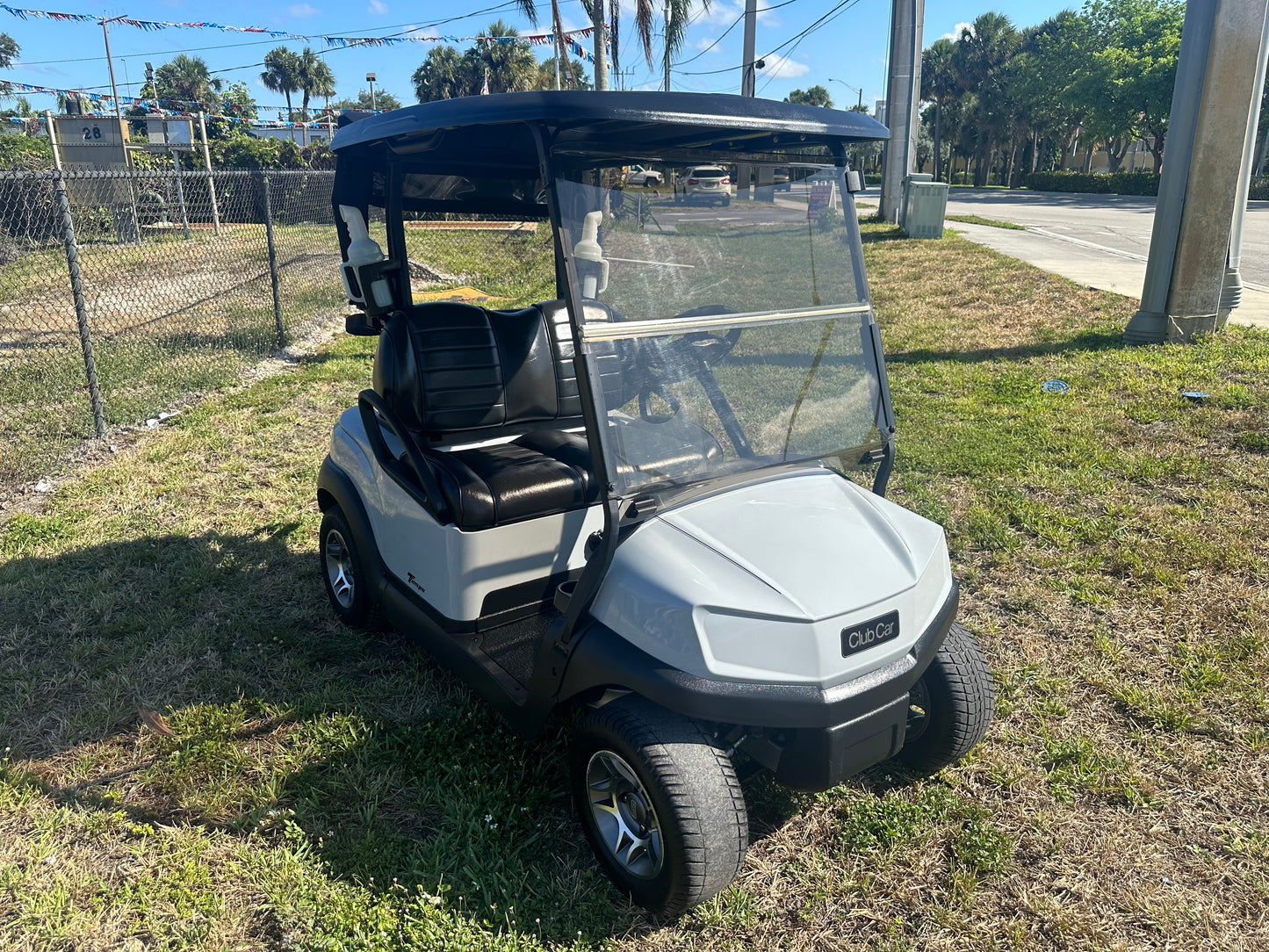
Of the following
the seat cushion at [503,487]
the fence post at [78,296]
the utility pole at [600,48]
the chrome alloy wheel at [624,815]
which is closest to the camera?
the chrome alloy wheel at [624,815]

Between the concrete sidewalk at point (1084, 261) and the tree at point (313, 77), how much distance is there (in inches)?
3065

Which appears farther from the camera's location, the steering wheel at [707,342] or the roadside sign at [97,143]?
the roadside sign at [97,143]

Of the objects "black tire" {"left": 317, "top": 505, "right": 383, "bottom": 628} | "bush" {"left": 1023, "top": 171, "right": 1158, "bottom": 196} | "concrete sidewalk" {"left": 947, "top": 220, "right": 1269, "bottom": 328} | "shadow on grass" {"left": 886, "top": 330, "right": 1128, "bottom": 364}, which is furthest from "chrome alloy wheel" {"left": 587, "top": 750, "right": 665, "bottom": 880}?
"bush" {"left": 1023, "top": 171, "right": 1158, "bottom": 196}

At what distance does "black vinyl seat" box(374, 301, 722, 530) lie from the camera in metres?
2.70

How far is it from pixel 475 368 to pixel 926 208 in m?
12.9

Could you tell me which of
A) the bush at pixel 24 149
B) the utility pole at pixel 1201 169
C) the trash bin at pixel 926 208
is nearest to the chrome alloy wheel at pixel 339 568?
the utility pole at pixel 1201 169

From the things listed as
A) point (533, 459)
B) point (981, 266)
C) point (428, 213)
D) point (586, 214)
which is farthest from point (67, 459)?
point (981, 266)

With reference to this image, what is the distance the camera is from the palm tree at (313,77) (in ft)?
261

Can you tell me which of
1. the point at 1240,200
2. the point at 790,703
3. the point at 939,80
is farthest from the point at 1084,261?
the point at 939,80

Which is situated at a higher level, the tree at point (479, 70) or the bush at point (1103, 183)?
the tree at point (479, 70)

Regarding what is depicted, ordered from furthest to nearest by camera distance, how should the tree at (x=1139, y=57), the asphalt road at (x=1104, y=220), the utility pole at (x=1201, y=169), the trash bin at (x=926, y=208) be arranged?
the tree at (x=1139, y=57) < the trash bin at (x=926, y=208) < the asphalt road at (x=1104, y=220) < the utility pole at (x=1201, y=169)

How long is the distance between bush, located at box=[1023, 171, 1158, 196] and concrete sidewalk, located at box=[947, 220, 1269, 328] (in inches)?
725

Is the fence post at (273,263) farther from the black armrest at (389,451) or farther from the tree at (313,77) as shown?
the tree at (313,77)

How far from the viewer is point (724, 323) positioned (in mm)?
2373
